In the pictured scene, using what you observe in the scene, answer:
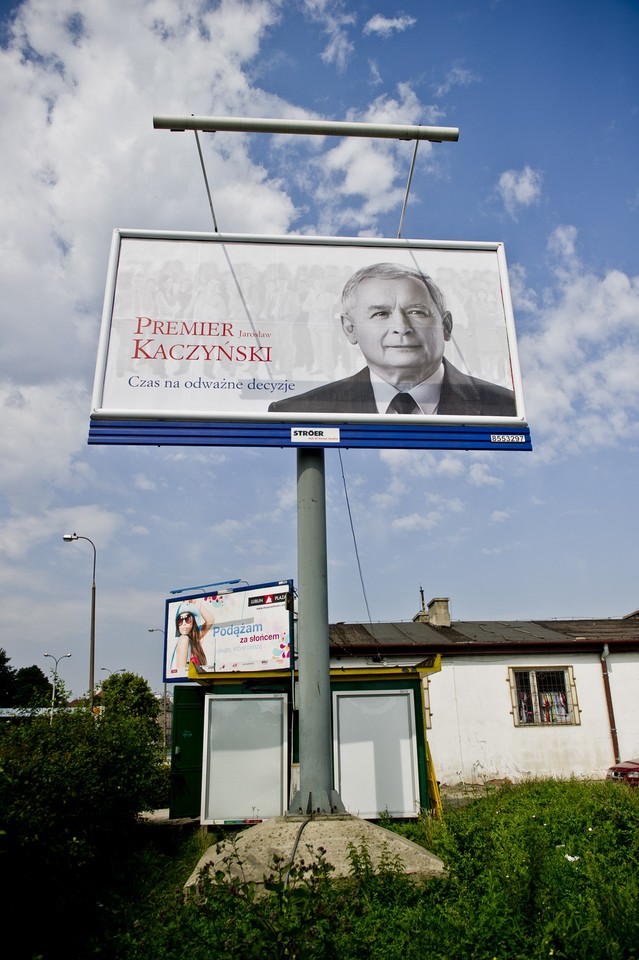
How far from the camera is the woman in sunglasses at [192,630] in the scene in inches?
720

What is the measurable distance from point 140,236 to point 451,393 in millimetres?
5298

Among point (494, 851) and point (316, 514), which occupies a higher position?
point (316, 514)

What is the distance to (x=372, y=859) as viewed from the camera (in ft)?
22.2

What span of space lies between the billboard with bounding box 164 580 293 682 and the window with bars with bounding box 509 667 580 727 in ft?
21.8

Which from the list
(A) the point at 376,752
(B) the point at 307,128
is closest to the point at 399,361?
(B) the point at 307,128

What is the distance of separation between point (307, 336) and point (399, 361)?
4.60 feet

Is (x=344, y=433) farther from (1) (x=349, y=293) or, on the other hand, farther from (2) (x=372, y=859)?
(2) (x=372, y=859)

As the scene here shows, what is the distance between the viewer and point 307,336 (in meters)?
10.1

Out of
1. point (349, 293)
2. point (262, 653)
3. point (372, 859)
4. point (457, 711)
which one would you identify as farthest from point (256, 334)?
point (457, 711)

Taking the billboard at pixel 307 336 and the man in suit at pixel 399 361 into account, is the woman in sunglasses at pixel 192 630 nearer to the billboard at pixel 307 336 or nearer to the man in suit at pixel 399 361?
the billboard at pixel 307 336

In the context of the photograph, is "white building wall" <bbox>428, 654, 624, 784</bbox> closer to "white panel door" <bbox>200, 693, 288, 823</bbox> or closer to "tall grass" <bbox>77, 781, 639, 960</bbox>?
"white panel door" <bbox>200, 693, 288, 823</bbox>

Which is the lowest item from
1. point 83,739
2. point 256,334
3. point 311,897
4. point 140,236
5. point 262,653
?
point 311,897

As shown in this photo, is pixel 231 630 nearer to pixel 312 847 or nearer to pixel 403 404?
pixel 403 404

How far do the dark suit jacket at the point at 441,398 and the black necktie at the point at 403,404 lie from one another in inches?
10.3
